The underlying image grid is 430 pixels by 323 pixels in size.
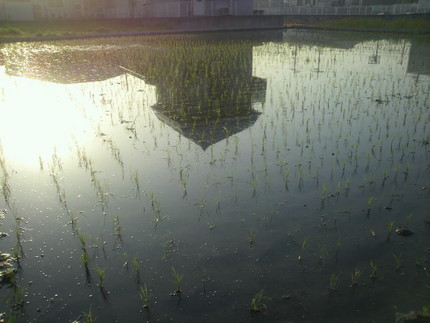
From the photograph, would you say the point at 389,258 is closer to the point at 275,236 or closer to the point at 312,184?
Answer: the point at 275,236

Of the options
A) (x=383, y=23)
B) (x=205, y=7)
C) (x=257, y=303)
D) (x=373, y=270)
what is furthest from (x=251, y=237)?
(x=205, y=7)

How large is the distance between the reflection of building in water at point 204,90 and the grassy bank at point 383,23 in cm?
1519

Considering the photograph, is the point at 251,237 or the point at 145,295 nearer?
the point at 145,295

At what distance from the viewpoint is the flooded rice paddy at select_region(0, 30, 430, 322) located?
2973mm

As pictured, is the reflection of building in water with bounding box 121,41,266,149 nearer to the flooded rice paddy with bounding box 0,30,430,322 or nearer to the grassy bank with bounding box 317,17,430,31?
the flooded rice paddy with bounding box 0,30,430,322

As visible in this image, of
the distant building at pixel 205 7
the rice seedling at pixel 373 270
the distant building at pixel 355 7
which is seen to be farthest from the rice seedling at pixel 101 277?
the distant building at pixel 205 7

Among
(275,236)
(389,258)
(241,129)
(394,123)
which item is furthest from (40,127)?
(394,123)

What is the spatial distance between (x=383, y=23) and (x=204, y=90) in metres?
22.7

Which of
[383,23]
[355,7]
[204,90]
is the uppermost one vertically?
[355,7]

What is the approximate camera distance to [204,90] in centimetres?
984

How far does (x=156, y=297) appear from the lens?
118 inches

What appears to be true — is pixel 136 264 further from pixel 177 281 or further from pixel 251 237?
pixel 251 237

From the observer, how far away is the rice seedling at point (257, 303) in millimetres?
2834

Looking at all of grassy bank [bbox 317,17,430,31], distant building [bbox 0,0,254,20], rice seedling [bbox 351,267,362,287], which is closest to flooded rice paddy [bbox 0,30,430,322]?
rice seedling [bbox 351,267,362,287]
